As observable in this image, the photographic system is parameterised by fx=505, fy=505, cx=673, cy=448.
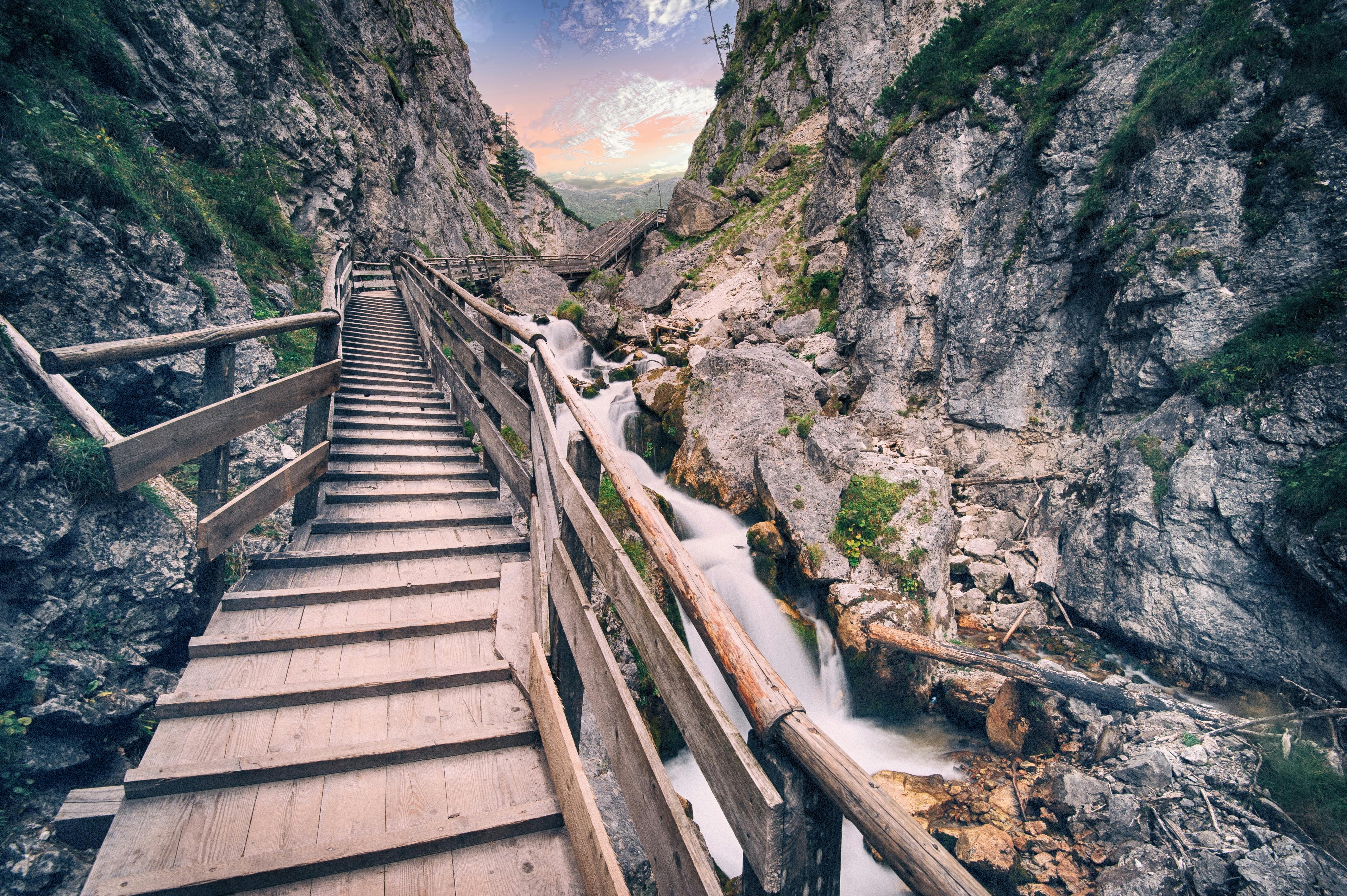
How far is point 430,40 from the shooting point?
31984 mm

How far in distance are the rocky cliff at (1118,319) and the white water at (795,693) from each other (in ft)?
2.36

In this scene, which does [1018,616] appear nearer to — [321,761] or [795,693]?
[795,693]

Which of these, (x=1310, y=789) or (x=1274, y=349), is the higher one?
(x=1274, y=349)

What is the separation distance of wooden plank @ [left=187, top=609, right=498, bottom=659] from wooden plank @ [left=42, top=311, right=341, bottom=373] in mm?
1493

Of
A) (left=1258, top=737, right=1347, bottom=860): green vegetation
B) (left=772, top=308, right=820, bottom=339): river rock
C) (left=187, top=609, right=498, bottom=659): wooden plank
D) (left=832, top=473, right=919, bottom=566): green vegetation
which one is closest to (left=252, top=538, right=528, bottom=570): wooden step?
(left=187, top=609, right=498, bottom=659): wooden plank

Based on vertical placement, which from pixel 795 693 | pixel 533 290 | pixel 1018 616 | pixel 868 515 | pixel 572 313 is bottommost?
pixel 1018 616

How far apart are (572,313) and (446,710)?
607 inches

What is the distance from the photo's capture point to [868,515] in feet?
28.4

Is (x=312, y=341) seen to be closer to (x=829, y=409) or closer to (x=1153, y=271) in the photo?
(x=829, y=409)

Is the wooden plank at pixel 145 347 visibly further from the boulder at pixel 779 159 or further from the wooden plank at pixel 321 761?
the boulder at pixel 779 159

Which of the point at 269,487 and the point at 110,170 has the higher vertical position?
the point at 110,170

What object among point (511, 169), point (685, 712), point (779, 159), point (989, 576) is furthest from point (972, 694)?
point (511, 169)

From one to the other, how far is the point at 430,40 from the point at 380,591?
41.3m

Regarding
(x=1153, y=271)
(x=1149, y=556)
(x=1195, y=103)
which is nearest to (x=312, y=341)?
(x=1149, y=556)
